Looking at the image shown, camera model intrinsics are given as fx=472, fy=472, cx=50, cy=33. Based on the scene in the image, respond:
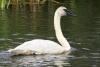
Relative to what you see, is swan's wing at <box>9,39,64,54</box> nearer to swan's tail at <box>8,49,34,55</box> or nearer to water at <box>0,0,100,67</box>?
swan's tail at <box>8,49,34,55</box>

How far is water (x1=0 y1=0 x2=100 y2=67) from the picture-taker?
542 inches

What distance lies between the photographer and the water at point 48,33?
45.2ft

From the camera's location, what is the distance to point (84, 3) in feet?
106

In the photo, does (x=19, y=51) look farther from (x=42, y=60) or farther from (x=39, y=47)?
(x=42, y=60)

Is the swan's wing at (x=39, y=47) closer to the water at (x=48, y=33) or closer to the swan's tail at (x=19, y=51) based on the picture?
the swan's tail at (x=19, y=51)

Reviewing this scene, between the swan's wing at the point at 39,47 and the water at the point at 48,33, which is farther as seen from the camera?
the swan's wing at the point at 39,47

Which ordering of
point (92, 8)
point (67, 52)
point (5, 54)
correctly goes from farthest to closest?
point (92, 8)
point (67, 52)
point (5, 54)

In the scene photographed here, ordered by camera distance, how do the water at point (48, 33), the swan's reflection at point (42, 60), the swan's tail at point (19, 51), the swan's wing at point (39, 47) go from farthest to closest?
1. the swan's wing at point (39, 47)
2. the swan's tail at point (19, 51)
3. the water at point (48, 33)
4. the swan's reflection at point (42, 60)

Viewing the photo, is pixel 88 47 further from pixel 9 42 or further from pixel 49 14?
pixel 49 14

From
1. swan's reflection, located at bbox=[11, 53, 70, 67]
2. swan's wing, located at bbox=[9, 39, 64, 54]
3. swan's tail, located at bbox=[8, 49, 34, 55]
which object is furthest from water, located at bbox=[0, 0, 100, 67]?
swan's wing, located at bbox=[9, 39, 64, 54]

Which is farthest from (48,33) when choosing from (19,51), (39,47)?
(19,51)

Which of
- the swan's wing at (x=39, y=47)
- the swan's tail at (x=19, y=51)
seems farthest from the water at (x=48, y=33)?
the swan's wing at (x=39, y=47)

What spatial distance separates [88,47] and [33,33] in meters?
3.53

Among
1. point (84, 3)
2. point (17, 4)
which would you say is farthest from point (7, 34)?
point (84, 3)
